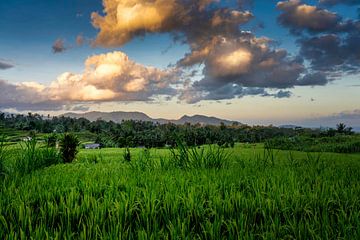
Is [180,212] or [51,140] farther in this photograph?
[51,140]

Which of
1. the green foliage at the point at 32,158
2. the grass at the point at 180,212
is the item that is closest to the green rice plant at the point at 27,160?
the green foliage at the point at 32,158

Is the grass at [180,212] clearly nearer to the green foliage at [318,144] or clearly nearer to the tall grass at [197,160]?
the tall grass at [197,160]

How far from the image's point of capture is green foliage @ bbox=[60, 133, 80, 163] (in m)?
9.48

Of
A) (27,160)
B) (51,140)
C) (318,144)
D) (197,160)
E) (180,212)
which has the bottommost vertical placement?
(180,212)

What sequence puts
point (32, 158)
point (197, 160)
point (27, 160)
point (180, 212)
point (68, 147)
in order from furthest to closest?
point (68, 147) → point (32, 158) → point (27, 160) → point (197, 160) → point (180, 212)

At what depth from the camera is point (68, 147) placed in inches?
376

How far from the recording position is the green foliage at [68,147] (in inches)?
373

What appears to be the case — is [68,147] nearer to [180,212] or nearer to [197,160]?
[197,160]

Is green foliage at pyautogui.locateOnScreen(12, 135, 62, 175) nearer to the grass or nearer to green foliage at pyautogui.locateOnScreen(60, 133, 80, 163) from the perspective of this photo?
green foliage at pyautogui.locateOnScreen(60, 133, 80, 163)

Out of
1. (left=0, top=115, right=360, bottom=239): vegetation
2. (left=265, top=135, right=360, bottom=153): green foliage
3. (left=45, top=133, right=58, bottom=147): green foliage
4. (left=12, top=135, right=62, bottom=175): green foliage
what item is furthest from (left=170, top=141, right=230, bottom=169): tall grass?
(left=265, top=135, right=360, bottom=153): green foliage

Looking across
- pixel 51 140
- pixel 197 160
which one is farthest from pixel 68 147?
pixel 197 160

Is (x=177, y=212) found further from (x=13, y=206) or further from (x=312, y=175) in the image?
(x=312, y=175)

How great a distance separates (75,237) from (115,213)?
0.54 meters

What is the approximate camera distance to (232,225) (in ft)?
11.2
